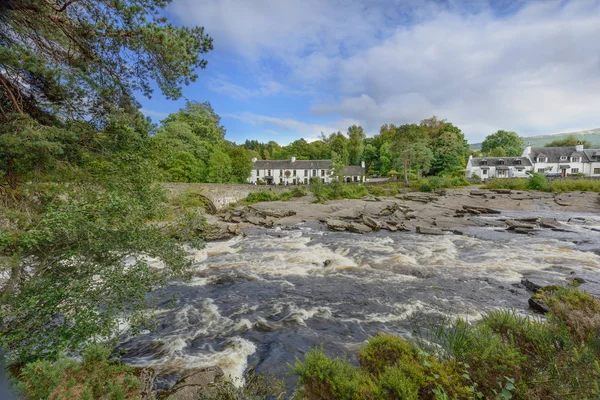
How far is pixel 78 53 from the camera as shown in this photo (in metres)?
6.74

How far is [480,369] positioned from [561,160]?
95.0 meters

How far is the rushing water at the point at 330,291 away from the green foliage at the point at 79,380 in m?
1.16

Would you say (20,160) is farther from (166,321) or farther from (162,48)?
(166,321)

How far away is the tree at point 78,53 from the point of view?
5.72 meters

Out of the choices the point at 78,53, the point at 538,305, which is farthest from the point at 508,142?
the point at 78,53

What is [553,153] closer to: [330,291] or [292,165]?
[292,165]

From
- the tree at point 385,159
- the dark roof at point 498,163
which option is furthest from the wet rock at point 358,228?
the dark roof at point 498,163

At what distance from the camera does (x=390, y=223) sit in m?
23.2

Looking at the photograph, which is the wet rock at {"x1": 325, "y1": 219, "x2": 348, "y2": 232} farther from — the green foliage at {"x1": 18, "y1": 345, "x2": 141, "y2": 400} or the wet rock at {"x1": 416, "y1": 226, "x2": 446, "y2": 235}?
the green foliage at {"x1": 18, "y1": 345, "x2": 141, "y2": 400}

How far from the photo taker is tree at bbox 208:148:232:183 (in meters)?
44.1

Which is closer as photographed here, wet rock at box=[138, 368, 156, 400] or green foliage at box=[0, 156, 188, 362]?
green foliage at box=[0, 156, 188, 362]

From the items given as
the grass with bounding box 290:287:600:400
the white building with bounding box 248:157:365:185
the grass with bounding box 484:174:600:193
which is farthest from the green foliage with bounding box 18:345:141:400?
the white building with bounding box 248:157:365:185

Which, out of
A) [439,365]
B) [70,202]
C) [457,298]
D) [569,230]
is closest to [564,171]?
[569,230]

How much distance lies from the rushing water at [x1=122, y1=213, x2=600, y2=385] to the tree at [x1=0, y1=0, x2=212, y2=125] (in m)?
6.48
